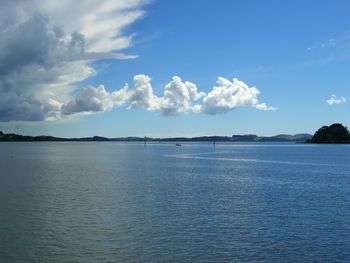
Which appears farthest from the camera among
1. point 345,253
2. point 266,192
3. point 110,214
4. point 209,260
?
point 266,192

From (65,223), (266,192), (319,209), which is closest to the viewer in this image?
(65,223)

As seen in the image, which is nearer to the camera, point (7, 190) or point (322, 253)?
point (322, 253)

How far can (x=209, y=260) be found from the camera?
76.2 ft

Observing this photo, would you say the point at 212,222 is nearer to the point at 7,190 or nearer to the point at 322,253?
the point at 322,253

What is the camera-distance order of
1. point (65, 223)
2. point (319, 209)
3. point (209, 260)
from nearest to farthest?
point (209, 260) < point (65, 223) < point (319, 209)

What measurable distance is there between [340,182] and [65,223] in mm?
45456

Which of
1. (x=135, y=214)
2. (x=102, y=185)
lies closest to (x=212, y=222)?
(x=135, y=214)

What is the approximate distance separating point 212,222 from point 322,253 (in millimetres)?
9715

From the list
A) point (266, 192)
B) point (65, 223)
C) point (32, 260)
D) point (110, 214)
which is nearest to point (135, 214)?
point (110, 214)

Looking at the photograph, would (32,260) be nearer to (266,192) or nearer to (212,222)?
(212,222)

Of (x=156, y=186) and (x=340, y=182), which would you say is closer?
(x=156, y=186)

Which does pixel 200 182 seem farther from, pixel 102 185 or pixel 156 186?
pixel 102 185

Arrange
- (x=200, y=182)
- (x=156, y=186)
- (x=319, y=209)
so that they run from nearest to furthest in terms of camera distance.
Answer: (x=319, y=209) → (x=156, y=186) → (x=200, y=182)

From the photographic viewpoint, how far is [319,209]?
126ft
